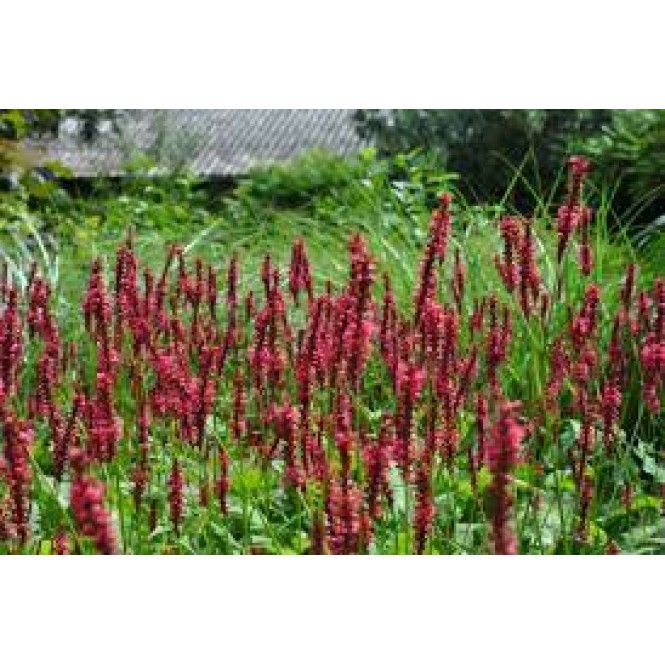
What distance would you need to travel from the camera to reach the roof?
712 cm

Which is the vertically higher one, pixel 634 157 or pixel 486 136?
pixel 486 136

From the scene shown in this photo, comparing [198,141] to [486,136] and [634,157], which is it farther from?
[634,157]

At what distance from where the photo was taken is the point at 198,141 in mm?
7562

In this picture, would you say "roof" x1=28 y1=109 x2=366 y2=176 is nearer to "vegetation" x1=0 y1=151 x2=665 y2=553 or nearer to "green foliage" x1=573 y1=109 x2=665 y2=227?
"green foliage" x1=573 y1=109 x2=665 y2=227

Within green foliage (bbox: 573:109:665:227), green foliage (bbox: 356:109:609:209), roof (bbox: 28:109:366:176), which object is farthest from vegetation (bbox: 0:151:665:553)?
green foliage (bbox: 356:109:609:209)

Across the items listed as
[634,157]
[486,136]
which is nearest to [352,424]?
[634,157]

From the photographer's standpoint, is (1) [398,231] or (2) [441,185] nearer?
(1) [398,231]

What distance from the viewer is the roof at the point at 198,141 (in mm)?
7117

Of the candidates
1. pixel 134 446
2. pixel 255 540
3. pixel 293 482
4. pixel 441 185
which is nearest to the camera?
pixel 293 482

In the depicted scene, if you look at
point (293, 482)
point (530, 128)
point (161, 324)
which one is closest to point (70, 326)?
point (161, 324)

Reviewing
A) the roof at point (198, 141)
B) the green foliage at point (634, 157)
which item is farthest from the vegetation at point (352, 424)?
the roof at point (198, 141)
